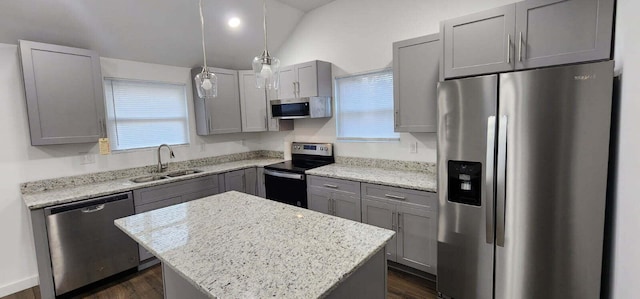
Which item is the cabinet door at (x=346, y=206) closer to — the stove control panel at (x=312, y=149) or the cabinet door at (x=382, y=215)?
the cabinet door at (x=382, y=215)

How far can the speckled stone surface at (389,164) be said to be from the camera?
118 inches

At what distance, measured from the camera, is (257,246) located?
4.43 ft

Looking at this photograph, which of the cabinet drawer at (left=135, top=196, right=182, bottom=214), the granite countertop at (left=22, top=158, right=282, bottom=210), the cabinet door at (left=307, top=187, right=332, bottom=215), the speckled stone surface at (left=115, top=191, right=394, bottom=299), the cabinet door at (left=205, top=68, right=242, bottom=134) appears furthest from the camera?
the cabinet door at (left=205, top=68, right=242, bottom=134)

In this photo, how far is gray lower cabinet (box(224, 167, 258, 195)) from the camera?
12.1 ft

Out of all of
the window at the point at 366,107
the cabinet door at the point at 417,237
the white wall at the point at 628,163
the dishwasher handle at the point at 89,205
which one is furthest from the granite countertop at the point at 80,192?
the white wall at the point at 628,163

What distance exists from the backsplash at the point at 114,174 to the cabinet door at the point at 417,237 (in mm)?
2382

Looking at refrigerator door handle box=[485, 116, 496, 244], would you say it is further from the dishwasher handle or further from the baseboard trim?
the baseboard trim

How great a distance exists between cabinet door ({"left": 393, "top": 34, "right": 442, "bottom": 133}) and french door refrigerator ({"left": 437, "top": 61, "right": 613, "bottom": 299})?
51cm

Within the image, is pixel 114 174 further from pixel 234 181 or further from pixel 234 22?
pixel 234 22

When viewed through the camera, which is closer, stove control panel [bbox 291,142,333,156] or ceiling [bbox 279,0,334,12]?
ceiling [bbox 279,0,334,12]

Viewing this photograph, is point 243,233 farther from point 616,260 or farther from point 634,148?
point 616,260

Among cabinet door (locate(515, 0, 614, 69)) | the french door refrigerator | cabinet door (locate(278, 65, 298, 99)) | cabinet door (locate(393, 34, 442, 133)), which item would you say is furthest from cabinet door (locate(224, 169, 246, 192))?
cabinet door (locate(515, 0, 614, 69))

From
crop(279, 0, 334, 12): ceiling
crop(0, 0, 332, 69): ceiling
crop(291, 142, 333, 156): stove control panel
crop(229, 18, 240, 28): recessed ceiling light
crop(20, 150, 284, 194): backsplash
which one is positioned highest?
crop(279, 0, 334, 12): ceiling

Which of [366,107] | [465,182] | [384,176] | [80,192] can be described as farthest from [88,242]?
[465,182]
